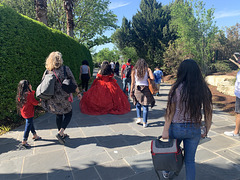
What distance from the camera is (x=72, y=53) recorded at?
10305mm

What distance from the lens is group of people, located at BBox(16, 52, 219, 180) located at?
76.5 inches

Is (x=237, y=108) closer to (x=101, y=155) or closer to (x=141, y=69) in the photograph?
(x=141, y=69)

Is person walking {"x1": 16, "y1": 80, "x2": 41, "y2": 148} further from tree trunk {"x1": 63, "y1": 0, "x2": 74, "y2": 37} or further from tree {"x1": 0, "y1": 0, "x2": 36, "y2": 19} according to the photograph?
tree {"x1": 0, "y1": 0, "x2": 36, "y2": 19}

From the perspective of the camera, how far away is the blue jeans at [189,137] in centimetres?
199

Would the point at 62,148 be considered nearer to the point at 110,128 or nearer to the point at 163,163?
the point at 110,128

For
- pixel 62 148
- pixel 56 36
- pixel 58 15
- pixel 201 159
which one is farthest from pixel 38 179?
pixel 58 15

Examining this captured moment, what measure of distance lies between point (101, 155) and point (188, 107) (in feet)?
6.43

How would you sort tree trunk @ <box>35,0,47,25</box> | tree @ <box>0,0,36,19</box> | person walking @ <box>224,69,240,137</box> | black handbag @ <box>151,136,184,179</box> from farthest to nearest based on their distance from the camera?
1. tree @ <box>0,0,36,19</box>
2. tree trunk @ <box>35,0,47,25</box>
3. person walking @ <box>224,69,240,137</box>
4. black handbag @ <box>151,136,184,179</box>

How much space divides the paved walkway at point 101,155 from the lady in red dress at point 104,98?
1172mm

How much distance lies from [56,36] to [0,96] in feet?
13.9

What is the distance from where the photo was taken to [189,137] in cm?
199

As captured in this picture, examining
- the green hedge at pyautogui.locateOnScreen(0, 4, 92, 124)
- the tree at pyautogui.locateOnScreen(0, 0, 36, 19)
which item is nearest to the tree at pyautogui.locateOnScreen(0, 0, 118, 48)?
the tree at pyautogui.locateOnScreen(0, 0, 36, 19)

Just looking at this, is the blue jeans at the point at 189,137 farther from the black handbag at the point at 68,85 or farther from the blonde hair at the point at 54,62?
the blonde hair at the point at 54,62

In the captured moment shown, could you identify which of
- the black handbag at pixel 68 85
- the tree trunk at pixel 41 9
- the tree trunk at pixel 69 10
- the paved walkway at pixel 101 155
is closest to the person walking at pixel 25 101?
the paved walkway at pixel 101 155
